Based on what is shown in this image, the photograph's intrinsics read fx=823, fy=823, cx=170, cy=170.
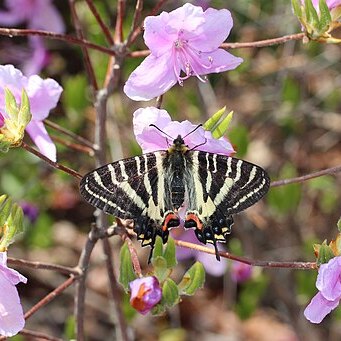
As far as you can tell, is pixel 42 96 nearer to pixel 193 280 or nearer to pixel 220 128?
pixel 220 128

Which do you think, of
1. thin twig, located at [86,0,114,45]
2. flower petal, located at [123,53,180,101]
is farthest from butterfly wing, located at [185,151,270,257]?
thin twig, located at [86,0,114,45]

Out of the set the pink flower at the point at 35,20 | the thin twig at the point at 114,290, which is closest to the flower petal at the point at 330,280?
the thin twig at the point at 114,290

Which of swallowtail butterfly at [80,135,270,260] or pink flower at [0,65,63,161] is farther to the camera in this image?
pink flower at [0,65,63,161]

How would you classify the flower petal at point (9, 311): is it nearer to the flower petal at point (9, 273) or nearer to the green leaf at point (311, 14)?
the flower petal at point (9, 273)

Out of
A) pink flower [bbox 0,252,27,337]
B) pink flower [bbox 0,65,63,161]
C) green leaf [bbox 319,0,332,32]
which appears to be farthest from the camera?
pink flower [bbox 0,65,63,161]

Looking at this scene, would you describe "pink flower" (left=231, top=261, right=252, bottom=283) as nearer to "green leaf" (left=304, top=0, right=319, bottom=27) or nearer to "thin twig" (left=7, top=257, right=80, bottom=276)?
"thin twig" (left=7, top=257, right=80, bottom=276)

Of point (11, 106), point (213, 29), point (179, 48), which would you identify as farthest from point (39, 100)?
point (213, 29)
